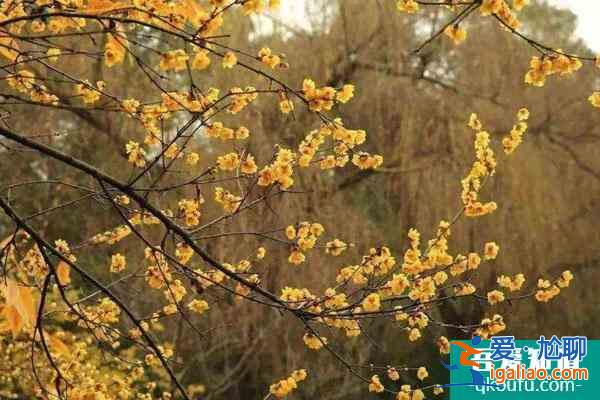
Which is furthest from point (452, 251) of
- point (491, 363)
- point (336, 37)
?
point (336, 37)

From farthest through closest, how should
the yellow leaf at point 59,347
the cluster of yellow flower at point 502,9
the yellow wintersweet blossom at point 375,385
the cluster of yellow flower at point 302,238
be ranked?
the yellow wintersweet blossom at point 375,385
the cluster of yellow flower at point 302,238
the yellow leaf at point 59,347
the cluster of yellow flower at point 502,9

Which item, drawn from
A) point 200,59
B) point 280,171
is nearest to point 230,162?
point 280,171

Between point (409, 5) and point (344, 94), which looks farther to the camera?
point (344, 94)

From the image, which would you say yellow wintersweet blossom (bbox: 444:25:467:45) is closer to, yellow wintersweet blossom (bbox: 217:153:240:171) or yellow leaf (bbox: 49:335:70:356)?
yellow wintersweet blossom (bbox: 217:153:240:171)

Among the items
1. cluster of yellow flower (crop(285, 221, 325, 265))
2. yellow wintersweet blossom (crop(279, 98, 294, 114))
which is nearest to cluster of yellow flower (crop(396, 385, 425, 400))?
cluster of yellow flower (crop(285, 221, 325, 265))

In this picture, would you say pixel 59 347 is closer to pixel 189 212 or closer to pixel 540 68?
pixel 189 212

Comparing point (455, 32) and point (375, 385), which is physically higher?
point (455, 32)

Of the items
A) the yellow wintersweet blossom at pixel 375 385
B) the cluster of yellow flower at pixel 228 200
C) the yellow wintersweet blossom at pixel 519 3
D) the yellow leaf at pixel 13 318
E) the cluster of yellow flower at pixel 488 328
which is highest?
the yellow wintersweet blossom at pixel 519 3

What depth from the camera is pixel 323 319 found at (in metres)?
1.82

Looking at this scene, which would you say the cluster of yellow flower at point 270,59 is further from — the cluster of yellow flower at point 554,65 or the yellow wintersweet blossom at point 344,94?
→ the cluster of yellow flower at point 554,65

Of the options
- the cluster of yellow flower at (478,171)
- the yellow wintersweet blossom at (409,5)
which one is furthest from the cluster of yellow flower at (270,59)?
the cluster of yellow flower at (478,171)

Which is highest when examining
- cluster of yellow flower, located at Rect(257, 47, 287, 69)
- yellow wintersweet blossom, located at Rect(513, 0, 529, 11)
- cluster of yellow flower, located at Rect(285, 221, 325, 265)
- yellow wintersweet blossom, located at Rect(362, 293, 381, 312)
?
cluster of yellow flower, located at Rect(257, 47, 287, 69)

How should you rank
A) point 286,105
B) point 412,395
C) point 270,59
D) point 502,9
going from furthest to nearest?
point 412,395 < point 286,105 < point 270,59 < point 502,9

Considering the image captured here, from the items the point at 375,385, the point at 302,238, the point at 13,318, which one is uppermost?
the point at 302,238
